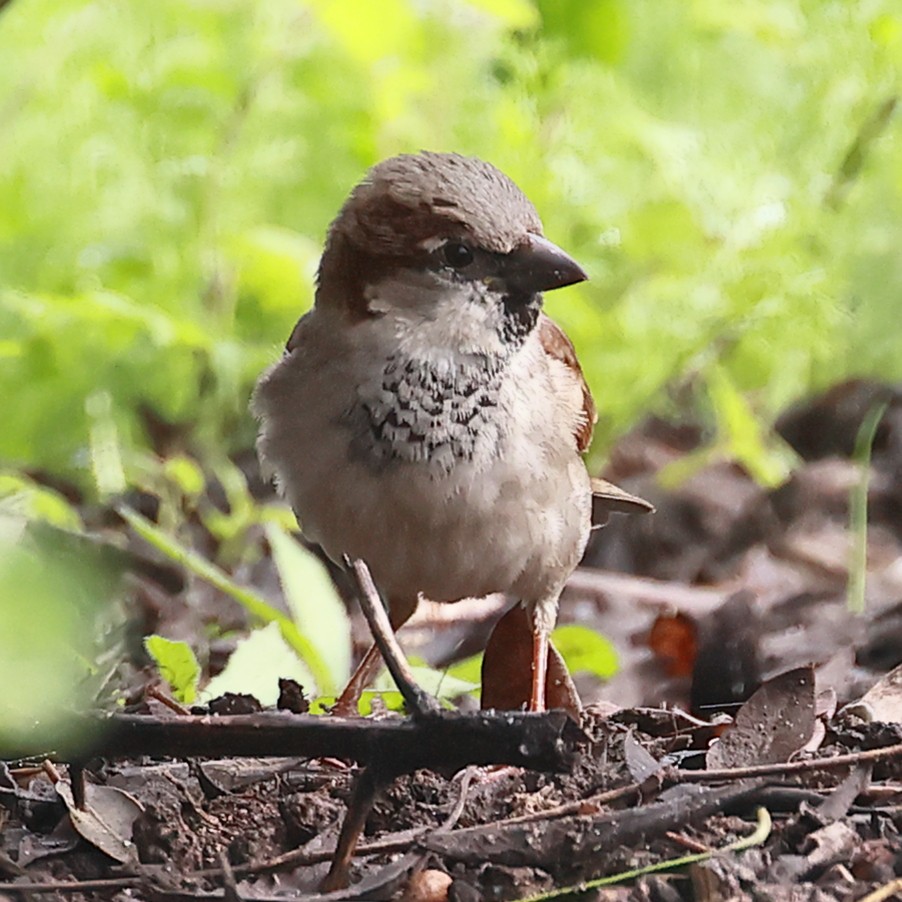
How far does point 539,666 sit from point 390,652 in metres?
1.27

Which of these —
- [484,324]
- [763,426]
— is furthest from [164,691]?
[763,426]

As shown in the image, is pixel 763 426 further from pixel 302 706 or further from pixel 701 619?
pixel 302 706

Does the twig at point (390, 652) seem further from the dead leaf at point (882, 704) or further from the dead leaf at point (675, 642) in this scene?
the dead leaf at point (675, 642)

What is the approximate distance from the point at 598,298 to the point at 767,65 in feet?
4.08

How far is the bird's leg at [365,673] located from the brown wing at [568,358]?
52 centimetres

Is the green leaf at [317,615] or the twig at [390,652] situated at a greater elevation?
the twig at [390,652]

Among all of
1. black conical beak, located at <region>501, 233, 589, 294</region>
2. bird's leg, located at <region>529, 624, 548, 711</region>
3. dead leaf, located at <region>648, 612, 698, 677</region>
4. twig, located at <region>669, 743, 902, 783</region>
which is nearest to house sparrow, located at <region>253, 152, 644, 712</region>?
black conical beak, located at <region>501, 233, 589, 294</region>

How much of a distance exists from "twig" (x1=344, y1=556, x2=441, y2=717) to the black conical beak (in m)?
0.85

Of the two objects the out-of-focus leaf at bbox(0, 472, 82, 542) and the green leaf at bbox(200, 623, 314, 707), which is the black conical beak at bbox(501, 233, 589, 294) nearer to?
the green leaf at bbox(200, 623, 314, 707)

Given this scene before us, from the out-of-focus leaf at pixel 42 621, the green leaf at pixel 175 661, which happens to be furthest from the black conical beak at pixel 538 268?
the out-of-focus leaf at pixel 42 621

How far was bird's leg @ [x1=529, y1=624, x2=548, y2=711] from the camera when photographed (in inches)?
116

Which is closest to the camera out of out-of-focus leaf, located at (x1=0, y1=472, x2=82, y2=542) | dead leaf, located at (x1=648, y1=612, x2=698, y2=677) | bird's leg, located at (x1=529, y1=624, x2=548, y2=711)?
bird's leg, located at (x1=529, y1=624, x2=548, y2=711)

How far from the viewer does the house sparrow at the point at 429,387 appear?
102 inches

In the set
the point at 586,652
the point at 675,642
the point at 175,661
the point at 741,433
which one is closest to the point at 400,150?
the point at 741,433
